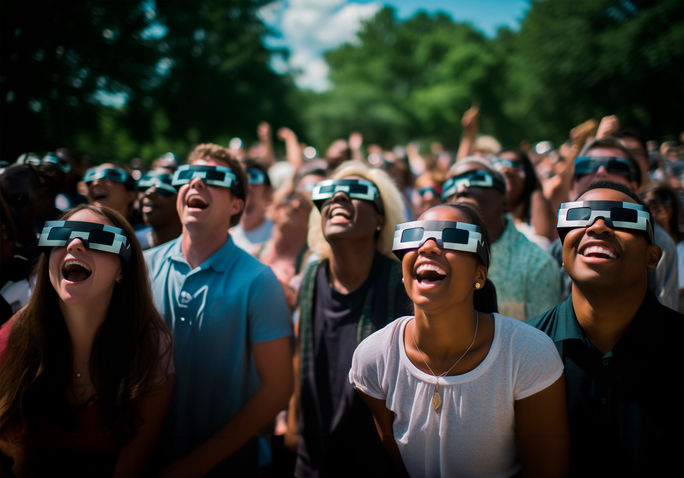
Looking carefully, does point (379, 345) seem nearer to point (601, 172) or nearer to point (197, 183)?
point (197, 183)

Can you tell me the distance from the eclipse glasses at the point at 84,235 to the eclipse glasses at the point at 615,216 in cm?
205

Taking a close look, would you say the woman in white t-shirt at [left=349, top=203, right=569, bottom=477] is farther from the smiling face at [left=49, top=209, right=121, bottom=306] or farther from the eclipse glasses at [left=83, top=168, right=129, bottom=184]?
the eclipse glasses at [left=83, top=168, right=129, bottom=184]

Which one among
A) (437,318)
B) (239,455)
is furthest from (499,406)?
(239,455)

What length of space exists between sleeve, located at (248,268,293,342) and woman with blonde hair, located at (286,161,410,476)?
41 centimetres

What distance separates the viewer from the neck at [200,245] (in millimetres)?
3102

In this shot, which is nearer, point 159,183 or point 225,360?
point 225,360

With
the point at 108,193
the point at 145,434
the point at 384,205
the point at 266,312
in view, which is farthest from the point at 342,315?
the point at 108,193

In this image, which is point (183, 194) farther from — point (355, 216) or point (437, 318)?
point (437, 318)

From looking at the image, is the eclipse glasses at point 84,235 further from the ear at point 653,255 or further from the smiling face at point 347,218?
the ear at point 653,255

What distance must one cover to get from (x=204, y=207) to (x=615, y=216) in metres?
2.08

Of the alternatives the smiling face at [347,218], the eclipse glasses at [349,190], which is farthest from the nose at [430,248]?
the eclipse glasses at [349,190]

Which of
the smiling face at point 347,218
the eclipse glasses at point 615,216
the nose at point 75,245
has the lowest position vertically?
the nose at point 75,245

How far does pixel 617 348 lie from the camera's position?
2303mm

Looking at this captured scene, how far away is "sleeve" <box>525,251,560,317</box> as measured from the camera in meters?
3.39
